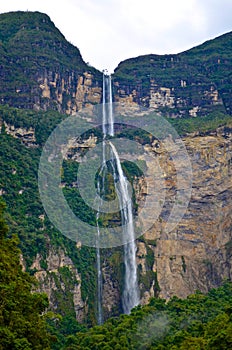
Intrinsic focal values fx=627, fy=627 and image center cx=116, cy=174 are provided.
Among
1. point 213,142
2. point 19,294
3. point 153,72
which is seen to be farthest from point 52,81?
point 19,294

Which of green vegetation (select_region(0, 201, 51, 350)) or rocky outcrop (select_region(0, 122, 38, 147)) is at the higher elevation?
rocky outcrop (select_region(0, 122, 38, 147))

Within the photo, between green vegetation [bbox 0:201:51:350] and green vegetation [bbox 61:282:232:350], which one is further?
green vegetation [bbox 61:282:232:350]

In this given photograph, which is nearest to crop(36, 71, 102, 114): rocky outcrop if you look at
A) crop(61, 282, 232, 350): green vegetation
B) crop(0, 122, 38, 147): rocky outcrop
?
crop(0, 122, 38, 147): rocky outcrop

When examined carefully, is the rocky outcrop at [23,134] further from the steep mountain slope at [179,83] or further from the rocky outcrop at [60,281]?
the steep mountain slope at [179,83]

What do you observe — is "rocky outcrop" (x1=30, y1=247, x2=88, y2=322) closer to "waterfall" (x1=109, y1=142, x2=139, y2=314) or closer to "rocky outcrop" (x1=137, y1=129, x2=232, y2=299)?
"waterfall" (x1=109, y1=142, x2=139, y2=314)

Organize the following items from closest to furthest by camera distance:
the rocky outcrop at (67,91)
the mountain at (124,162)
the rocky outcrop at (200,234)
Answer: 1. the mountain at (124,162)
2. the rocky outcrop at (200,234)
3. the rocky outcrop at (67,91)

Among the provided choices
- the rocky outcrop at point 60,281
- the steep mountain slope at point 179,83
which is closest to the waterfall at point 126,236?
the rocky outcrop at point 60,281
